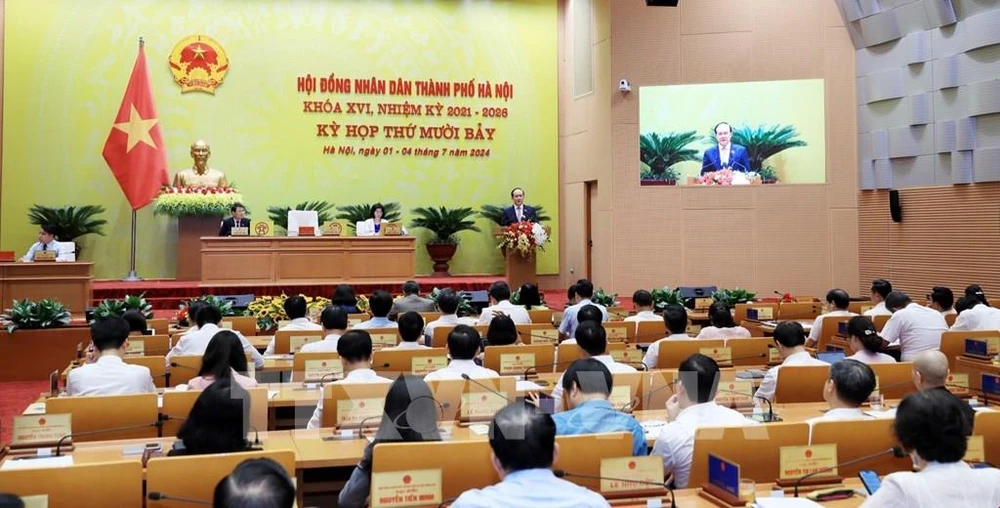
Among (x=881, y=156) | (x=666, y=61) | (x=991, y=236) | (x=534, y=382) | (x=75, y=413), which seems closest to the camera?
(x=75, y=413)

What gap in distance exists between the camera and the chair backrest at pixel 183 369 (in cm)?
507

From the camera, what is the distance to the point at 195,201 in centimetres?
1232

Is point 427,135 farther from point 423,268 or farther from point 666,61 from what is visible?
point 666,61

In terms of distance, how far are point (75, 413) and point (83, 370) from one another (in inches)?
25.0

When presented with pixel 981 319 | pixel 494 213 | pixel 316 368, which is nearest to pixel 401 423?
pixel 316 368

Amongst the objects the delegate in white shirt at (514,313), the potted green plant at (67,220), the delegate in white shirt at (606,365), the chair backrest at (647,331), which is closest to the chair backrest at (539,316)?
the delegate in white shirt at (514,313)

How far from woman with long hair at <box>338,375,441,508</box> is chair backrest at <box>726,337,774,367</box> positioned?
10.7ft

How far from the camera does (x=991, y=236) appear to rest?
1052 centimetres

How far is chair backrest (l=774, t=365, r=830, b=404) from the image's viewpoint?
4.70 m

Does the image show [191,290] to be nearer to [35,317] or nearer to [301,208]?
[301,208]

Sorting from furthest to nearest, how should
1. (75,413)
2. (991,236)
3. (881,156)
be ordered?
(881,156)
(991,236)
(75,413)

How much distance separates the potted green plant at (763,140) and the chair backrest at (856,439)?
10.1m

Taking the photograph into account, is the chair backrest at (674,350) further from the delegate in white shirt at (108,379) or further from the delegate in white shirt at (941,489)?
the delegate in white shirt at (941,489)

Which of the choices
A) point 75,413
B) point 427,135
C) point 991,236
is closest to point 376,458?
point 75,413
